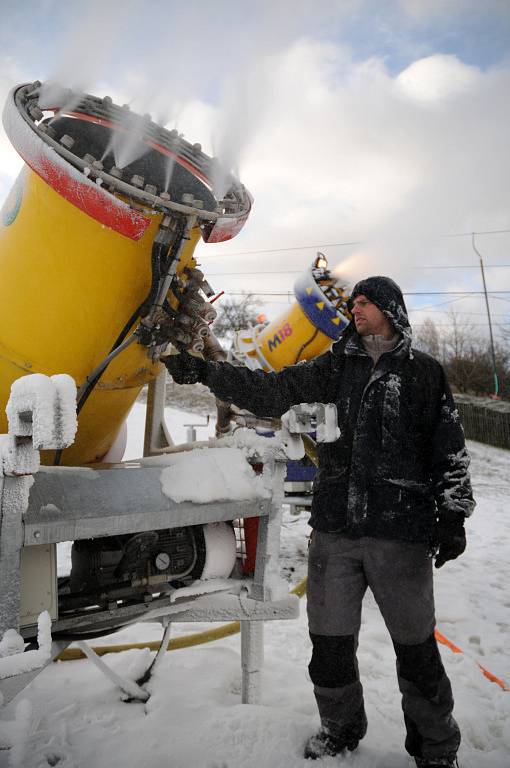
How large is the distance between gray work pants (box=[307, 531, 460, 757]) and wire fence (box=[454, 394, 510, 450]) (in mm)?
15194

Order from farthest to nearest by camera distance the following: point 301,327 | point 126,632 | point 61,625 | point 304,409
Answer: point 301,327 < point 126,632 < point 304,409 < point 61,625

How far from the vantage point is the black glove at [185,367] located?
→ 2168 millimetres

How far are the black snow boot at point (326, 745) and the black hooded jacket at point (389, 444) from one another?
0.75 meters

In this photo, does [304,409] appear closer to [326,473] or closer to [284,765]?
[326,473]

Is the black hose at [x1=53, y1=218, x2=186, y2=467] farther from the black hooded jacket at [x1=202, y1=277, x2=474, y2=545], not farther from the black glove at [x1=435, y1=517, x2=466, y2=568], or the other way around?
the black glove at [x1=435, y1=517, x2=466, y2=568]

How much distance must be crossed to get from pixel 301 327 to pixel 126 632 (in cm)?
242

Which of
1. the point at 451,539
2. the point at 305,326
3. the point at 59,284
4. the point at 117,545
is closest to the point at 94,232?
the point at 59,284

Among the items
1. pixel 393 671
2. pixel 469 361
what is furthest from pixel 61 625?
pixel 469 361

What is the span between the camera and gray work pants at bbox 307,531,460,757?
72.9 inches

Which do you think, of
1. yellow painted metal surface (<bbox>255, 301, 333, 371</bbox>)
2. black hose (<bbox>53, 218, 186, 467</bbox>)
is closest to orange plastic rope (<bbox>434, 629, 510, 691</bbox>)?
yellow painted metal surface (<bbox>255, 301, 333, 371</bbox>)

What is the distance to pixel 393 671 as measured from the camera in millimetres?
2715

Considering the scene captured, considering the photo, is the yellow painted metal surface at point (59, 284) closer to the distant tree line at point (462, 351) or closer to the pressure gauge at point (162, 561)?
the pressure gauge at point (162, 561)

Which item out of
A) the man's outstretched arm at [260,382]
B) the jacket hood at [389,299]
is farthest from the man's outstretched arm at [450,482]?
the man's outstretched arm at [260,382]

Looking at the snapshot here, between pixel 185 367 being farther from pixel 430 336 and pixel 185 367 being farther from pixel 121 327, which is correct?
pixel 430 336
